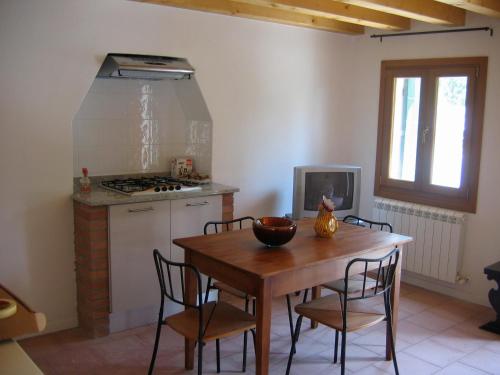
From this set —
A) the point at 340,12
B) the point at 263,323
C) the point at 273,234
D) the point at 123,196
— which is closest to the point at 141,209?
the point at 123,196

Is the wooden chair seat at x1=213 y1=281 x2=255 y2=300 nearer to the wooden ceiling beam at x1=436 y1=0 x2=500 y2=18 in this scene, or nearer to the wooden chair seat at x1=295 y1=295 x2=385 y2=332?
the wooden chair seat at x1=295 y1=295 x2=385 y2=332

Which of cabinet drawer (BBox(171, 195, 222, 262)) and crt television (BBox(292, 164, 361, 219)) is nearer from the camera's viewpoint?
cabinet drawer (BBox(171, 195, 222, 262))

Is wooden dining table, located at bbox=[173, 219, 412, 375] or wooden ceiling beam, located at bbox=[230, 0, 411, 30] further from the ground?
wooden ceiling beam, located at bbox=[230, 0, 411, 30]

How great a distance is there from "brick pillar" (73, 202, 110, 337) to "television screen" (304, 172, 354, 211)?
6.03 feet

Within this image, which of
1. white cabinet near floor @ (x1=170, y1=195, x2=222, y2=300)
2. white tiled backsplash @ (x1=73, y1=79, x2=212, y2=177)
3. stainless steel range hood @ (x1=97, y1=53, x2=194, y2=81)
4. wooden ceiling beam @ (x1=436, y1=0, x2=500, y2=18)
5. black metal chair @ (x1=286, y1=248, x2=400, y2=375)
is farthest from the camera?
white tiled backsplash @ (x1=73, y1=79, x2=212, y2=177)

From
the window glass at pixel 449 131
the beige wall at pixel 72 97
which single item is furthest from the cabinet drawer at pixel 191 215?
the window glass at pixel 449 131

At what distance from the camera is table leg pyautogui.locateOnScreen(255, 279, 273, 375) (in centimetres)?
275

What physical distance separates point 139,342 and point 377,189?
277 centimetres

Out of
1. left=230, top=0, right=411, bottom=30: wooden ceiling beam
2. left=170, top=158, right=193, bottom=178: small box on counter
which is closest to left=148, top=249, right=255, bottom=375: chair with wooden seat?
left=170, top=158, right=193, bottom=178: small box on counter

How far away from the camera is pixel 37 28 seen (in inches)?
141

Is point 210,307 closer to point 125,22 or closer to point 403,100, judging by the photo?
point 125,22

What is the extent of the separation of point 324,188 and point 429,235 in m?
1.01

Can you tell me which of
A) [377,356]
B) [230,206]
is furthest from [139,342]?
[377,356]

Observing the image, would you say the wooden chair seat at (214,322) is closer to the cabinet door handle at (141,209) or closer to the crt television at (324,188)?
the cabinet door handle at (141,209)
